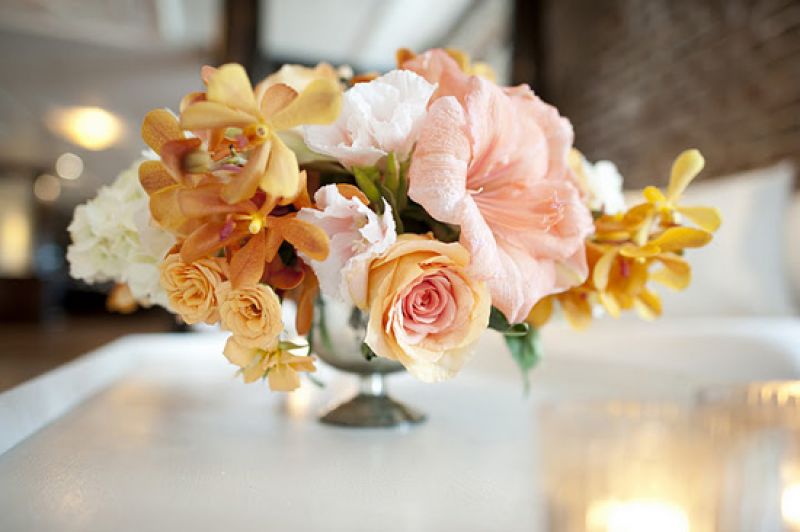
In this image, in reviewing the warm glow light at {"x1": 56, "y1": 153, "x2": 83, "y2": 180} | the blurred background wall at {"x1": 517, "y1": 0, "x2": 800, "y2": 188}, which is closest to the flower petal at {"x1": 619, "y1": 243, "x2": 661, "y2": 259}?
the blurred background wall at {"x1": 517, "y1": 0, "x2": 800, "y2": 188}

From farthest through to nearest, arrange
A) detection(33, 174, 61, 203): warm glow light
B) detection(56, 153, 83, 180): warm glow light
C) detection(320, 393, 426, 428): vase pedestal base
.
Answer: detection(33, 174, 61, 203): warm glow light, detection(56, 153, 83, 180): warm glow light, detection(320, 393, 426, 428): vase pedestal base

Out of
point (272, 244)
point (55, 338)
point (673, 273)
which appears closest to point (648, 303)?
point (673, 273)

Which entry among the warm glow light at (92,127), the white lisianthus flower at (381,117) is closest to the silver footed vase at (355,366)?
the white lisianthus flower at (381,117)

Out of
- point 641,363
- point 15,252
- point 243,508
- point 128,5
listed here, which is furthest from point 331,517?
point 15,252

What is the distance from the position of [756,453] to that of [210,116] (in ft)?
1.37

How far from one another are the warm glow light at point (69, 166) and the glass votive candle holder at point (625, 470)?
9724 mm

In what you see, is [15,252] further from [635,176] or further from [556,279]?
[556,279]

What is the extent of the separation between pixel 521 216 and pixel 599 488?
23cm

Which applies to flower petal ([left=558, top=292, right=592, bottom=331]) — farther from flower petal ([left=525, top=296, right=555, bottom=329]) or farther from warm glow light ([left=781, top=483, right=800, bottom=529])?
warm glow light ([left=781, top=483, right=800, bottom=529])

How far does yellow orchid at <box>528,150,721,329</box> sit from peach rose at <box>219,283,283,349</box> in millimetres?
272

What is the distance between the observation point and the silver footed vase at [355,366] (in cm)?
70

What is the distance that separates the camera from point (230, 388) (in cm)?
103

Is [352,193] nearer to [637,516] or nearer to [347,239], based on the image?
[347,239]

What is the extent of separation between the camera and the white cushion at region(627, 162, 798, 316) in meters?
1.76
